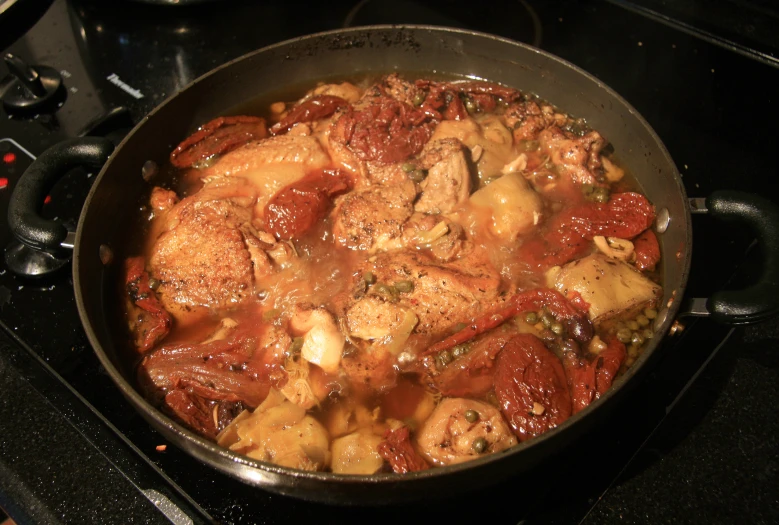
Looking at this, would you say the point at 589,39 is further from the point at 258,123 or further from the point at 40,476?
the point at 40,476

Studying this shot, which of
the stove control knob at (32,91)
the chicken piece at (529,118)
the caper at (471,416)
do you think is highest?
the stove control knob at (32,91)

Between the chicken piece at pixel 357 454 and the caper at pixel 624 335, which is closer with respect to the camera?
the chicken piece at pixel 357 454

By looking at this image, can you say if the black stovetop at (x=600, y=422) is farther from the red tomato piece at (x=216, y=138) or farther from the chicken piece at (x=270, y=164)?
the chicken piece at (x=270, y=164)

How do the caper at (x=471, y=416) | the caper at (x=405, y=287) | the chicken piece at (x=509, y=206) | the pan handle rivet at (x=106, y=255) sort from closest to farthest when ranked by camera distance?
the caper at (x=471, y=416)
the caper at (x=405, y=287)
the pan handle rivet at (x=106, y=255)
the chicken piece at (x=509, y=206)

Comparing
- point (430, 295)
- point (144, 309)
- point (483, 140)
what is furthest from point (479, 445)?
point (483, 140)

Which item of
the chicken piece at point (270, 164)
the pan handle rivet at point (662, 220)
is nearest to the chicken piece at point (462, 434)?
the pan handle rivet at point (662, 220)

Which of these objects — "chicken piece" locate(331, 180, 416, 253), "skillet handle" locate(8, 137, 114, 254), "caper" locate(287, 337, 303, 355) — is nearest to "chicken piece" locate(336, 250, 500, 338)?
"chicken piece" locate(331, 180, 416, 253)

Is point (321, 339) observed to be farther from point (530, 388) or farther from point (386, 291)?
point (530, 388)

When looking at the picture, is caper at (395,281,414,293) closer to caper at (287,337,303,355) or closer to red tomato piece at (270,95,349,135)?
caper at (287,337,303,355)
